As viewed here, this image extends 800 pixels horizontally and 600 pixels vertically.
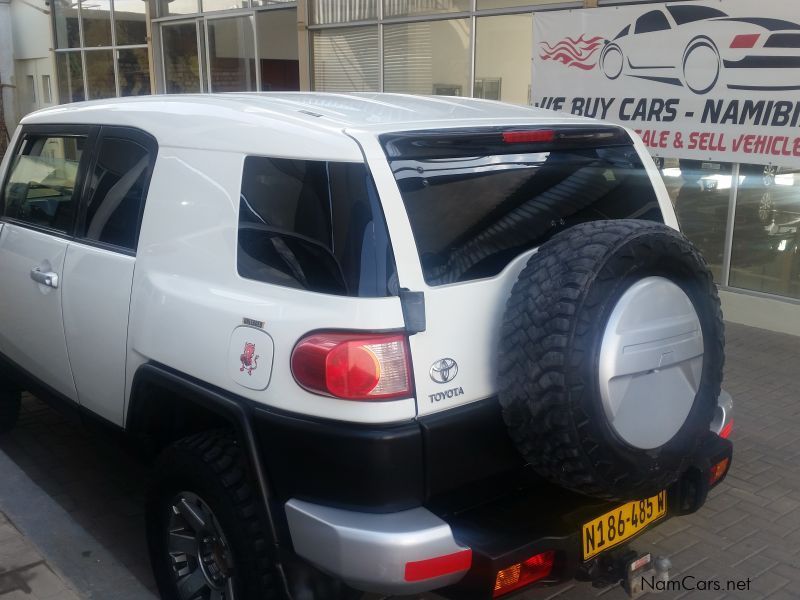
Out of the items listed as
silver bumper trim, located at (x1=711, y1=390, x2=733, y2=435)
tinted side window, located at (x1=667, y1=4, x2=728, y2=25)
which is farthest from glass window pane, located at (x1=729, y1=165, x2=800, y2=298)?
silver bumper trim, located at (x1=711, y1=390, x2=733, y2=435)

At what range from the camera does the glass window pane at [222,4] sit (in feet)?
44.3

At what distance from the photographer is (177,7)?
15.2m

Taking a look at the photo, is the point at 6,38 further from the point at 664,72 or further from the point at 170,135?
the point at 170,135

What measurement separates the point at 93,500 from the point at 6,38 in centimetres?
1985

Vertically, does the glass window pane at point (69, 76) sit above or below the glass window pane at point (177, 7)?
below

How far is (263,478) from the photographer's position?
2434 millimetres

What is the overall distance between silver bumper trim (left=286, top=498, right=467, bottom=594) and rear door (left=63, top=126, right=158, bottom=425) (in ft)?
3.83

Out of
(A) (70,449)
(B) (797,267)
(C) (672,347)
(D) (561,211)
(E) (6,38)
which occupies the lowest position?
(A) (70,449)

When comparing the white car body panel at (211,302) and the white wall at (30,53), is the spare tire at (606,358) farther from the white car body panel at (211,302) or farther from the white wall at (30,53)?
the white wall at (30,53)

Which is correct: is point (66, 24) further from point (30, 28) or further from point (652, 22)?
point (652, 22)

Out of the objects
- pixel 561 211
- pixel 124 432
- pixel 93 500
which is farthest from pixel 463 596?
pixel 93 500

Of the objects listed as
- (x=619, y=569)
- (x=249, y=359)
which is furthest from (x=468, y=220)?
(x=619, y=569)

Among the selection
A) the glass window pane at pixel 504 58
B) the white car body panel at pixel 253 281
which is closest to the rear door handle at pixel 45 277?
the white car body panel at pixel 253 281

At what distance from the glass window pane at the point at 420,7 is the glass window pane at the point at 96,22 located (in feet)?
29.5
